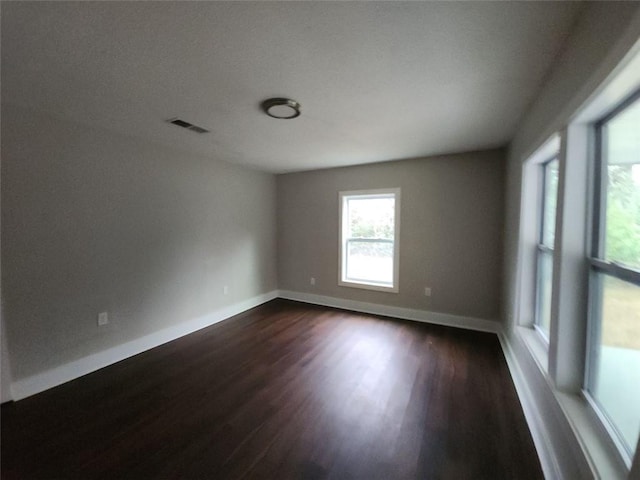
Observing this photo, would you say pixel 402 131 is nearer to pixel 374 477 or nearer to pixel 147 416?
pixel 374 477

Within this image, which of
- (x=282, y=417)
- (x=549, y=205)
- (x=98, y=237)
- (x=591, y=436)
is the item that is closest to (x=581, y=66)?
(x=549, y=205)

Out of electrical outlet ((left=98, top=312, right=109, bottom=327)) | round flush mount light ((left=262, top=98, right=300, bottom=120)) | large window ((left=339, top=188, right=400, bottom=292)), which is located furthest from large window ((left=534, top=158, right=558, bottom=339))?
electrical outlet ((left=98, top=312, right=109, bottom=327))

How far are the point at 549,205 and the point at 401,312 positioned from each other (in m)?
2.31

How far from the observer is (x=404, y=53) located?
1.38 meters

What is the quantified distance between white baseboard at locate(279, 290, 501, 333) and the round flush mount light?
3.03 meters

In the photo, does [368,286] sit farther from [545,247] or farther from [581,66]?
[581,66]

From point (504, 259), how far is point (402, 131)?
202cm

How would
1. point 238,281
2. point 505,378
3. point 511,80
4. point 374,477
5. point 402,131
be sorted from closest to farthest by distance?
point 374,477 < point 511,80 < point 505,378 < point 402,131 < point 238,281

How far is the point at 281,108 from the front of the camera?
1983 millimetres

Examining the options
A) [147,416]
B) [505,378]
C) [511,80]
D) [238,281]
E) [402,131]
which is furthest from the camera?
[238,281]

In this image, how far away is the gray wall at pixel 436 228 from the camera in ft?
10.6

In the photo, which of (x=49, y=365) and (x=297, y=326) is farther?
(x=297, y=326)

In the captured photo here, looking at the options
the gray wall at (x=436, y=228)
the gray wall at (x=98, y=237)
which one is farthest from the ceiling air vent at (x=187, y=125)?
the gray wall at (x=436, y=228)

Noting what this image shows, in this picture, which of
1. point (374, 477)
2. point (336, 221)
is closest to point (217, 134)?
point (336, 221)
